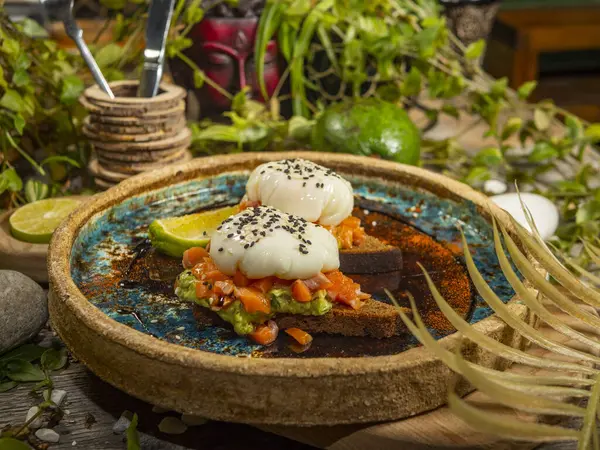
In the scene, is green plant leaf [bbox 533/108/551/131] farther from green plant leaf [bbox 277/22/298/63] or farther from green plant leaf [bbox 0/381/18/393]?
green plant leaf [bbox 0/381/18/393]

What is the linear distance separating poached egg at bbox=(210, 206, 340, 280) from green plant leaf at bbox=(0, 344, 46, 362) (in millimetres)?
531

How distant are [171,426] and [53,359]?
44cm

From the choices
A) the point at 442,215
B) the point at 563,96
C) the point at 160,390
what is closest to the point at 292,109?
the point at 442,215

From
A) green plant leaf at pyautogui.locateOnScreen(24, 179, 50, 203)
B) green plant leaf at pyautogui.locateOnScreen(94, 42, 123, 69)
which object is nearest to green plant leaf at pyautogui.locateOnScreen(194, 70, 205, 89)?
green plant leaf at pyautogui.locateOnScreen(94, 42, 123, 69)

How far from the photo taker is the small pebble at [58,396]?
1627 mm

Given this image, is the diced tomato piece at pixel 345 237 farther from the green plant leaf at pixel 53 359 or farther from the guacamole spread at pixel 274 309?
the green plant leaf at pixel 53 359

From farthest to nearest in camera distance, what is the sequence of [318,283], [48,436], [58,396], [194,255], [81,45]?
[81,45]
[194,255]
[318,283]
[58,396]
[48,436]

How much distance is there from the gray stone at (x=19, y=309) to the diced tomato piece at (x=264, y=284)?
1.99ft

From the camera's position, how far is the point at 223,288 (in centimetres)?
169

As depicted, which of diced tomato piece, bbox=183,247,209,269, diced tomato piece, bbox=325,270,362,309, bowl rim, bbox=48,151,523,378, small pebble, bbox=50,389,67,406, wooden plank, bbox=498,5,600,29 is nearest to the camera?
bowl rim, bbox=48,151,523,378

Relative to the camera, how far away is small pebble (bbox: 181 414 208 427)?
61.4 inches

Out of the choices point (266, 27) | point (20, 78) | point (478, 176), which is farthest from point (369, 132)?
point (20, 78)

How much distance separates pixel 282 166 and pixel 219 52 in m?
1.12

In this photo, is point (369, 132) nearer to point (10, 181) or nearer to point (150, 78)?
point (150, 78)
